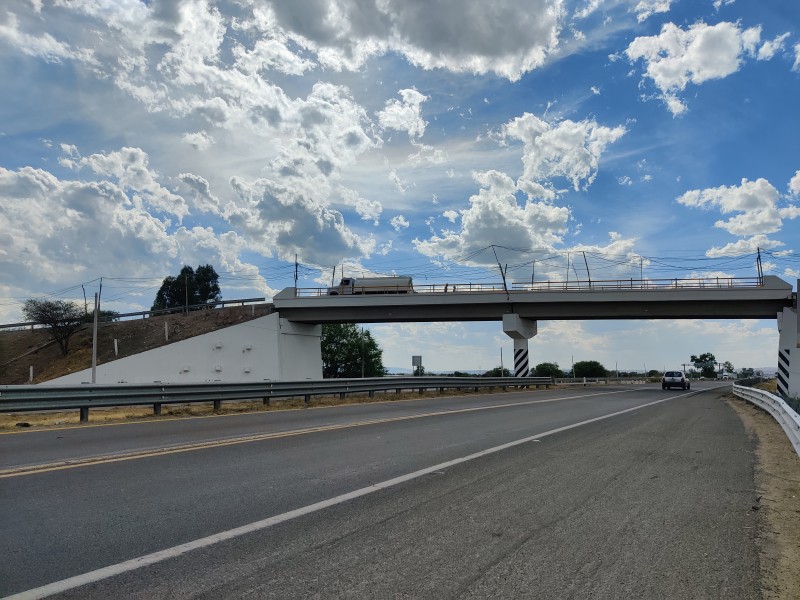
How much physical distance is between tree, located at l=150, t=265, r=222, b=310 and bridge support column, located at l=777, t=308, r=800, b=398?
83.6 metres

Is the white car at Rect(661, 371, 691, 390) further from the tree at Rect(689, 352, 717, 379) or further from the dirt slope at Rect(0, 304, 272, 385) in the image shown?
the tree at Rect(689, 352, 717, 379)

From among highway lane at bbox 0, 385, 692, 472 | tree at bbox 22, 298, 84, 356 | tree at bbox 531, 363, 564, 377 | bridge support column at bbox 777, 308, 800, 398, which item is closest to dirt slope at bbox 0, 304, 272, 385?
tree at bbox 22, 298, 84, 356

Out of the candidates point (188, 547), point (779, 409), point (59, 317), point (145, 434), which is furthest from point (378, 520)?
point (59, 317)

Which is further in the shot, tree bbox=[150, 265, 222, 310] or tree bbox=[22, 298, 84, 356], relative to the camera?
tree bbox=[150, 265, 222, 310]

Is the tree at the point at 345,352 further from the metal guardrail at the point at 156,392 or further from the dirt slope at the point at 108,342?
the metal guardrail at the point at 156,392

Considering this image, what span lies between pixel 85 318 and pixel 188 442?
5051cm

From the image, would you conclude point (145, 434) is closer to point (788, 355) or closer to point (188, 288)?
point (788, 355)

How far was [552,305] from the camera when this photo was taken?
143 ft

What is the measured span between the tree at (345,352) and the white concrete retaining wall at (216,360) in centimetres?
5399

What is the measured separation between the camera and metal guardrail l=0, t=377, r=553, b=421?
497 inches

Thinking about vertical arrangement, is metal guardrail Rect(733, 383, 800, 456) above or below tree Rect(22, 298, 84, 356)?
below

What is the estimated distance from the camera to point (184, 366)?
43781 millimetres

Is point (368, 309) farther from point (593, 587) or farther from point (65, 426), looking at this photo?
point (593, 587)

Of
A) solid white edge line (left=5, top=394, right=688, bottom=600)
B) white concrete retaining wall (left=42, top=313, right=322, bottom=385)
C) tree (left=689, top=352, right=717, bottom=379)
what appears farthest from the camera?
tree (left=689, top=352, right=717, bottom=379)
